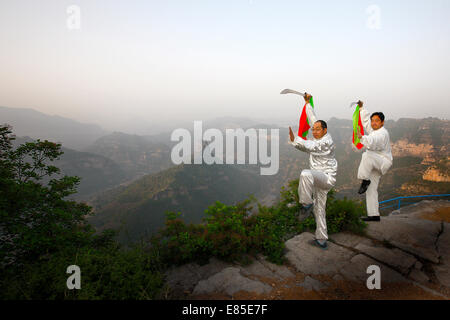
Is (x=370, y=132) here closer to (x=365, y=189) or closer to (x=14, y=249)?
(x=365, y=189)

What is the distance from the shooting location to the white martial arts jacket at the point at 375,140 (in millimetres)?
4145

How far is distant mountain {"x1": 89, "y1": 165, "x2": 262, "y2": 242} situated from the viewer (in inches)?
2926

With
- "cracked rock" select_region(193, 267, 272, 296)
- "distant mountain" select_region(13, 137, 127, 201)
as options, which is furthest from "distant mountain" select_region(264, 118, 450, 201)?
"distant mountain" select_region(13, 137, 127, 201)

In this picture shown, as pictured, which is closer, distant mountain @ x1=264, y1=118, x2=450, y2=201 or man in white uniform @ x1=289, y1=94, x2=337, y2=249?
man in white uniform @ x1=289, y1=94, x2=337, y2=249

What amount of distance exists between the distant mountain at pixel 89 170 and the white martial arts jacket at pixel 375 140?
171776mm

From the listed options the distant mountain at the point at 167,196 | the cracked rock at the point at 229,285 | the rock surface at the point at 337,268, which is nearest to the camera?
the cracked rock at the point at 229,285

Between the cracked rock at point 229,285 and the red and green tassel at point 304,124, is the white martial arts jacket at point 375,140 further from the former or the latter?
the cracked rock at point 229,285

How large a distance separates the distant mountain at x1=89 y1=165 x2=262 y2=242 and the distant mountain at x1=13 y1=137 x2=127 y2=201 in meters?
50.8

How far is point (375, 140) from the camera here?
4137 mm

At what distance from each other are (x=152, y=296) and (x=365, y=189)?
5.26m

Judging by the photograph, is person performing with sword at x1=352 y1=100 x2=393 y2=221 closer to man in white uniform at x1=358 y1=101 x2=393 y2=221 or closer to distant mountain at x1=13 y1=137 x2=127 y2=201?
man in white uniform at x1=358 y1=101 x2=393 y2=221

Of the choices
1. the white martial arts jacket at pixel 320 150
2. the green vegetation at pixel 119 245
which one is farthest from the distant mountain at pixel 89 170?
the white martial arts jacket at pixel 320 150
